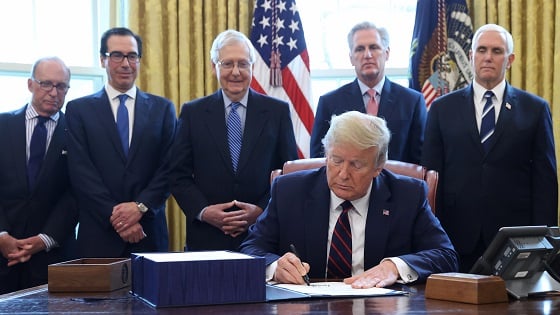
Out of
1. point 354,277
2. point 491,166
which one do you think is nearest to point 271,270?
point 354,277

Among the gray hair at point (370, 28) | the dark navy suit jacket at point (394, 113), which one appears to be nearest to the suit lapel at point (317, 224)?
the dark navy suit jacket at point (394, 113)

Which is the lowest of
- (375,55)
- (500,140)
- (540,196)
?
(540,196)

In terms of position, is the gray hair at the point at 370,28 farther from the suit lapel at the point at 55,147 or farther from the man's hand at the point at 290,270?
the man's hand at the point at 290,270

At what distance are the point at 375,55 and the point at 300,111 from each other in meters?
1.12

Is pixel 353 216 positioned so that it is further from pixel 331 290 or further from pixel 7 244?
pixel 7 244

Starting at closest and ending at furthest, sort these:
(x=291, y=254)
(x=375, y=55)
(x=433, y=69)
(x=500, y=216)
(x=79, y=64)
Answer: (x=291, y=254) < (x=500, y=216) < (x=375, y=55) < (x=433, y=69) < (x=79, y=64)

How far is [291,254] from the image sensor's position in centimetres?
296

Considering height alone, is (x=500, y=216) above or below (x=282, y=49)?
below

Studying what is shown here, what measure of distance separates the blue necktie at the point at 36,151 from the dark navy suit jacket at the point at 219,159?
0.85 metres

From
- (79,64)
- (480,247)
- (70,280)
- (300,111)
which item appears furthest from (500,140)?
(79,64)

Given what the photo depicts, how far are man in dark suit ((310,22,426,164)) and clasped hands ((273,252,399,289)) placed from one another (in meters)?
1.92

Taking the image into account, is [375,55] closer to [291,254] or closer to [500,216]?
[500,216]

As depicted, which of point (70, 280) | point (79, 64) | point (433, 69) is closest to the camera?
point (70, 280)

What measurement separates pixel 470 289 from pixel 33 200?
3140 millimetres
